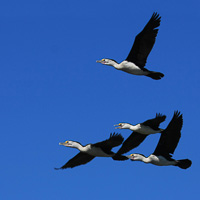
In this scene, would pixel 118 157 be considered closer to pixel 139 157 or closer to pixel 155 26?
pixel 139 157

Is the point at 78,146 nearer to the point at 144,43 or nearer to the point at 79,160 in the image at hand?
the point at 79,160

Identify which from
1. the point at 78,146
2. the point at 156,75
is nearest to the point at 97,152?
the point at 78,146

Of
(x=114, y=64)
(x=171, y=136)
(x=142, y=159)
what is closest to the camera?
(x=171, y=136)

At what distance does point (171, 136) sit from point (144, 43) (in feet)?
13.2

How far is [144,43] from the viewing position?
1143 inches

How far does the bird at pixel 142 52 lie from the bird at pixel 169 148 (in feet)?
7.10

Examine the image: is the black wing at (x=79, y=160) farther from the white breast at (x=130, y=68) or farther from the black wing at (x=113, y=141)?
the white breast at (x=130, y=68)

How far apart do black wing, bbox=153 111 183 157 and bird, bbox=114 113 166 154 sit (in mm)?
1082

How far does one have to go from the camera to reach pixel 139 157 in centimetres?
2866

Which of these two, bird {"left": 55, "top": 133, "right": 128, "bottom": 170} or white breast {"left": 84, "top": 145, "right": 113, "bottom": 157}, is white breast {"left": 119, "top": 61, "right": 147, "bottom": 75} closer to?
bird {"left": 55, "top": 133, "right": 128, "bottom": 170}

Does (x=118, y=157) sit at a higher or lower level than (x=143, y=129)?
lower

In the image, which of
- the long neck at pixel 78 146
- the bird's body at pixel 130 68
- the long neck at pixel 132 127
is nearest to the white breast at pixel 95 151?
the long neck at pixel 78 146

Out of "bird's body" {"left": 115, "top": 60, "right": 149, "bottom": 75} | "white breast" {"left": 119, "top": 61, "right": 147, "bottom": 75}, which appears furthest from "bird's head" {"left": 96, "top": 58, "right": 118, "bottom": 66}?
"white breast" {"left": 119, "top": 61, "right": 147, "bottom": 75}

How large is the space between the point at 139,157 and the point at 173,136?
1762 mm
